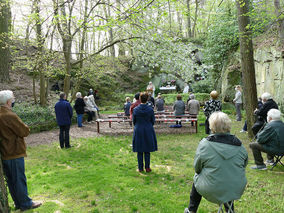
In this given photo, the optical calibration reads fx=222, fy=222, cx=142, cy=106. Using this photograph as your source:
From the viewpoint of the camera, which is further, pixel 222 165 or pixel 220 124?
pixel 220 124

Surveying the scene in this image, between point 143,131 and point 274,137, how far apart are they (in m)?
2.71

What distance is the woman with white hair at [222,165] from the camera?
256 centimetres

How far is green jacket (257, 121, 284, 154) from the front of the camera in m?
4.50

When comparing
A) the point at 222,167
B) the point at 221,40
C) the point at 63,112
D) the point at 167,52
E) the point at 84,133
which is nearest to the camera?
the point at 222,167

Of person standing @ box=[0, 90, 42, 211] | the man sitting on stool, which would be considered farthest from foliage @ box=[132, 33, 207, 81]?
person standing @ box=[0, 90, 42, 211]

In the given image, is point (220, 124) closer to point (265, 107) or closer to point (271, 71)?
point (265, 107)

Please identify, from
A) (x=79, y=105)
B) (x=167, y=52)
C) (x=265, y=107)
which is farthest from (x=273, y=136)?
(x=79, y=105)

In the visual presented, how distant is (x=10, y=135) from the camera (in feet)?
11.3

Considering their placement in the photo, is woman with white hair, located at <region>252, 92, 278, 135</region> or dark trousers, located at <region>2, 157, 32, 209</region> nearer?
dark trousers, located at <region>2, 157, 32, 209</region>

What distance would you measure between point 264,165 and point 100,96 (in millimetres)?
17878

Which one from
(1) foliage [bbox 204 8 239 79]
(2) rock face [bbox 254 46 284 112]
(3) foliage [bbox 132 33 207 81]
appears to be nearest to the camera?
(3) foliage [bbox 132 33 207 81]

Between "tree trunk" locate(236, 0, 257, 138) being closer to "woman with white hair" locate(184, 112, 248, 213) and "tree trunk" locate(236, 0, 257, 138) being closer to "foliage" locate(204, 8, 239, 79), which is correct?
"woman with white hair" locate(184, 112, 248, 213)

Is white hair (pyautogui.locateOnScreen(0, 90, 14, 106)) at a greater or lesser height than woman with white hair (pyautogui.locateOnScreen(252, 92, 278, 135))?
greater

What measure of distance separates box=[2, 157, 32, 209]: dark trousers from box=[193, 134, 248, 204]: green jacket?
2.79 metres
